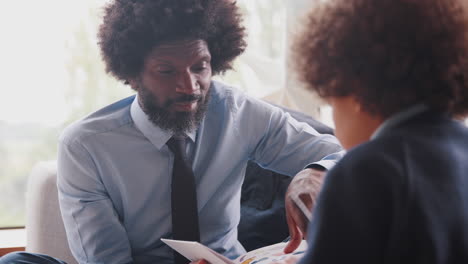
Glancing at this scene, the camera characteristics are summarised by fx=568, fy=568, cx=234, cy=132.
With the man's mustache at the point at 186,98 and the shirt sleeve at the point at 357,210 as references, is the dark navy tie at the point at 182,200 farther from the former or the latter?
the shirt sleeve at the point at 357,210

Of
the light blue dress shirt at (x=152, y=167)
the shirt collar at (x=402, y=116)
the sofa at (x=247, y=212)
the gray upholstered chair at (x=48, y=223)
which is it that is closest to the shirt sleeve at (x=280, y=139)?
the light blue dress shirt at (x=152, y=167)

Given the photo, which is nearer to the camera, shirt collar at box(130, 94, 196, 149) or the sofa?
shirt collar at box(130, 94, 196, 149)

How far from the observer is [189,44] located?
4.49 ft

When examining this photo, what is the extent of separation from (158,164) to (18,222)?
1187 mm

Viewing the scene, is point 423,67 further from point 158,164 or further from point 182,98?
point 158,164

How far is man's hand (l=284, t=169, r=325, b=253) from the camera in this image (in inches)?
45.5

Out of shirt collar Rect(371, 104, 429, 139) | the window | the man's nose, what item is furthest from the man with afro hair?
the window

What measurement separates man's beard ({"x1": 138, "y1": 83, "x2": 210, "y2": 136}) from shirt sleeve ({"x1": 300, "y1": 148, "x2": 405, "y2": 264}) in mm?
715

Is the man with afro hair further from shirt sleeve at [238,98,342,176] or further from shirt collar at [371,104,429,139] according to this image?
shirt collar at [371,104,429,139]

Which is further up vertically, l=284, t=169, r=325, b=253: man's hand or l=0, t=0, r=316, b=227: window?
l=0, t=0, r=316, b=227: window

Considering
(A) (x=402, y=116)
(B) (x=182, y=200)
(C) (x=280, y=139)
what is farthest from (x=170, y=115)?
(A) (x=402, y=116)

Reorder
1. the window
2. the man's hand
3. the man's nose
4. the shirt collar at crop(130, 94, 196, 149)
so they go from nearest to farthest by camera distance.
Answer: the man's hand, the man's nose, the shirt collar at crop(130, 94, 196, 149), the window

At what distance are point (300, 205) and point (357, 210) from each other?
18.2 inches

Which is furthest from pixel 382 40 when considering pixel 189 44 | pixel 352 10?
pixel 189 44
